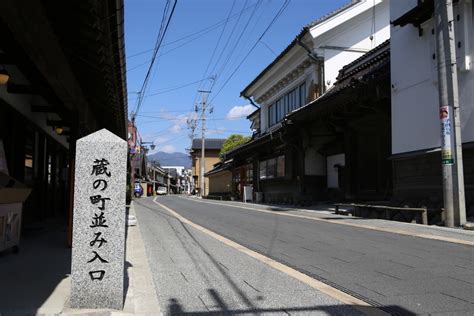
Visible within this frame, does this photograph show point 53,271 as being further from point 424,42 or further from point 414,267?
point 424,42

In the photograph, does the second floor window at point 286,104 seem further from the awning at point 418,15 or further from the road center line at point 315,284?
the road center line at point 315,284

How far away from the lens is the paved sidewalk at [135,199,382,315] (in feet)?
18.5

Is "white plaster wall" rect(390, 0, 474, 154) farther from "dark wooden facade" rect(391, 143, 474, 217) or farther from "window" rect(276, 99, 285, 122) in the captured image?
"window" rect(276, 99, 285, 122)

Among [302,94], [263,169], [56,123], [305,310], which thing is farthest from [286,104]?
[305,310]

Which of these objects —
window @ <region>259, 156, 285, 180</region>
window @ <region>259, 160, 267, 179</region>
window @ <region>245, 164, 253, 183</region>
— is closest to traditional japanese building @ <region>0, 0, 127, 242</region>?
window @ <region>259, 156, 285, 180</region>

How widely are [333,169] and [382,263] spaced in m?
20.8

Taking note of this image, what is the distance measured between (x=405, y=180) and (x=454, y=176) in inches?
152

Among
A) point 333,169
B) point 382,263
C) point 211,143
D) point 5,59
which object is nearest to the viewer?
point 382,263

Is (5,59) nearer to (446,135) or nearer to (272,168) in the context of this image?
(446,135)

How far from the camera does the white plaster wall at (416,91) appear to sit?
611 inches

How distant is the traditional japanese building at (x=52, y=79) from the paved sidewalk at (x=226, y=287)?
300 centimetres

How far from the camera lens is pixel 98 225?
5.42 m

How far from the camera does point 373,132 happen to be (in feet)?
81.5

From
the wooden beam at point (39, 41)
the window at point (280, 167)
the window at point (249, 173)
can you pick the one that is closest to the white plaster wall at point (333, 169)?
the window at point (280, 167)
